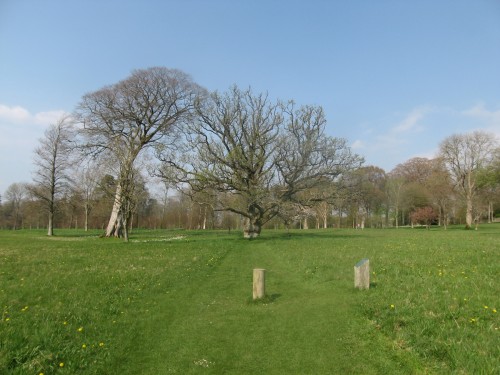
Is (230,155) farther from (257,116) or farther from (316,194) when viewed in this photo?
(316,194)

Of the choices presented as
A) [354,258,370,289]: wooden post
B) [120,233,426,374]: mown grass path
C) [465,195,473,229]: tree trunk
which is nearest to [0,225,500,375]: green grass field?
[120,233,426,374]: mown grass path

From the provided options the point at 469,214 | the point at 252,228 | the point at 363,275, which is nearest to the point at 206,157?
the point at 252,228

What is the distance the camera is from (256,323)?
7.52 m

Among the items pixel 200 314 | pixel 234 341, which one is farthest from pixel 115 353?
pixel 200 314

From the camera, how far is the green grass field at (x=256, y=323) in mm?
5387

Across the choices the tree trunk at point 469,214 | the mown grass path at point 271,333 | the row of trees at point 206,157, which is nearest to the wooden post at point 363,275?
the mown grass path at point 271,333

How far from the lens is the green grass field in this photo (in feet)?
17.7

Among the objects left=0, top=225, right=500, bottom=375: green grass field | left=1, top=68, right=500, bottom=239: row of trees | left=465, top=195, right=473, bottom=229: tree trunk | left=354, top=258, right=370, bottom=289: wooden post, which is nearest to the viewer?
left=0, top=225, right=500, bottom=375: green grass field

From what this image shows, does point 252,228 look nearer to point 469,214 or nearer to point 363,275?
point 363,275

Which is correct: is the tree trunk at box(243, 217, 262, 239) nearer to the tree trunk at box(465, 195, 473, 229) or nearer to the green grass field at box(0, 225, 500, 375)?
the green grass field at box(0, 225, 500, 375)

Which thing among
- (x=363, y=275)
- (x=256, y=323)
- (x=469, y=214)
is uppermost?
(x=469, y=214)

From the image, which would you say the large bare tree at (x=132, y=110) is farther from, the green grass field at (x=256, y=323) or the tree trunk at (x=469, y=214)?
the tree trunk at (x=469, y=214)

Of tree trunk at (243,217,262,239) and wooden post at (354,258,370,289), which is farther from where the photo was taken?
tree trunk at (243,217,262,239)

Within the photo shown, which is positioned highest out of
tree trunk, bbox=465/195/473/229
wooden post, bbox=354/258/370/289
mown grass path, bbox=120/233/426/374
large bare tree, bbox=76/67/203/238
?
large bare tree, bbox=76/67/203/238
